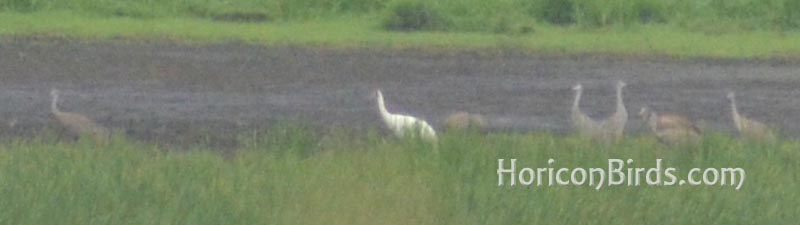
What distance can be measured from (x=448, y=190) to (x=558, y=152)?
0.99 metres

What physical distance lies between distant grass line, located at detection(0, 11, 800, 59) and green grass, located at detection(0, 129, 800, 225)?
349 inches

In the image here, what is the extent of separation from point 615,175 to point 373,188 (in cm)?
113

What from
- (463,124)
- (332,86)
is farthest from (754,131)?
(332,86)

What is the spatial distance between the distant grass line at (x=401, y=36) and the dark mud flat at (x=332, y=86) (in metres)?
0.30

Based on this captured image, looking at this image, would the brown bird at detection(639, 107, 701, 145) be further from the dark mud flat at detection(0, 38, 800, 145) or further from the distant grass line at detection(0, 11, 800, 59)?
the distant grass line at detection(0, 11, 800, 59)

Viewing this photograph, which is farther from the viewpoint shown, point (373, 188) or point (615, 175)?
point (615, 175)

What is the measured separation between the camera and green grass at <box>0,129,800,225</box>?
7656 mm

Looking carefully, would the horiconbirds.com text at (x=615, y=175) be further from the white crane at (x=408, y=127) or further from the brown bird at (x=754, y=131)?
the brown bird at (x=754, y=131)

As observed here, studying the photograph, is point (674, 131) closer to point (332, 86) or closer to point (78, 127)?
point (78, 127)

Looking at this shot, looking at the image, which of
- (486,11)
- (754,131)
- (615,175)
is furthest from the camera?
(486,11)

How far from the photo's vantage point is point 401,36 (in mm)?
18703

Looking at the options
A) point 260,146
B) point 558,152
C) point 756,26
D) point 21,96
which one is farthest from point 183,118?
point 756,26

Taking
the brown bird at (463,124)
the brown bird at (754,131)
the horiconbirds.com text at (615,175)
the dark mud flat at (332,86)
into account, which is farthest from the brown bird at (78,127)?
the brown bird at (754,131)

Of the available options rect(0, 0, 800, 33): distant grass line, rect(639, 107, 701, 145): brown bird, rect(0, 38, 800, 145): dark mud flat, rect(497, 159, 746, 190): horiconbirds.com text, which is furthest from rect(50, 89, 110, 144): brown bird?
rect(0, 0, 800, 33): distant grass line
